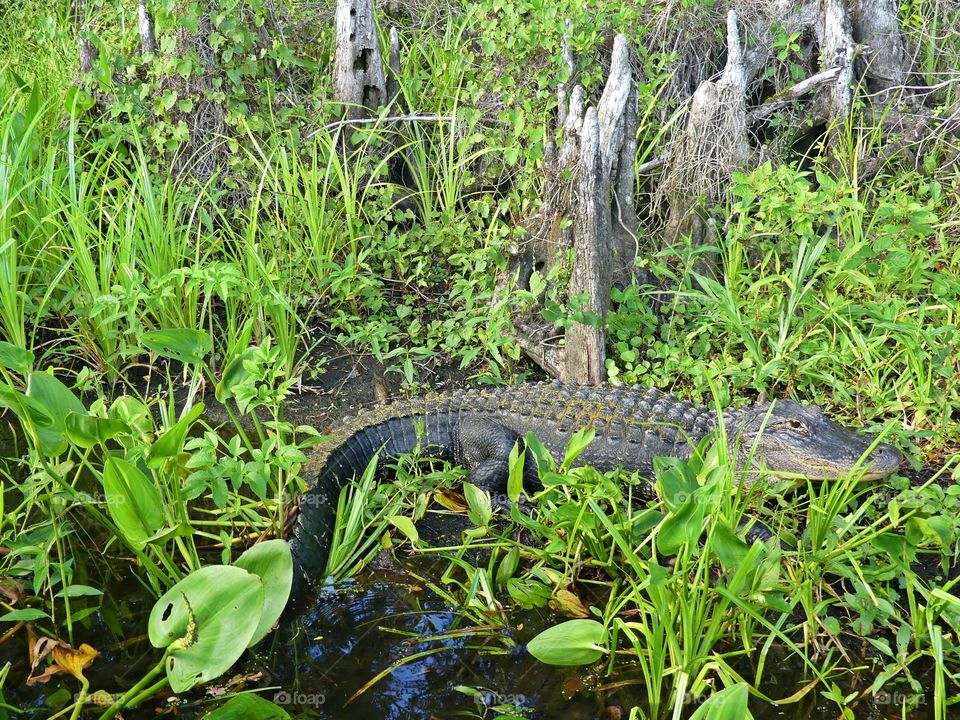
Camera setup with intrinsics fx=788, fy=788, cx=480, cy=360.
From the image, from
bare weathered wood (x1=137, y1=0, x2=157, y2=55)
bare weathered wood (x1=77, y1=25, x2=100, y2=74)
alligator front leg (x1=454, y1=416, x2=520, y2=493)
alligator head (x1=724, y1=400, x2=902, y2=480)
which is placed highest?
bare weathered wood (x1=137, y1=0, x2=157, y2=55)

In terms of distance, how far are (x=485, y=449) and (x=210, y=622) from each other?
5.93 ft

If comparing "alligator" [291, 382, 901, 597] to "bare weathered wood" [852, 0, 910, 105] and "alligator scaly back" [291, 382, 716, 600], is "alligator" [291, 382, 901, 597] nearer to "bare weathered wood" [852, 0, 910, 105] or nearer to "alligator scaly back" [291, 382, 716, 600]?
"alligator scaly back" [291, 382, 716, 600]

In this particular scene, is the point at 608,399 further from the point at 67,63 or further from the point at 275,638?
the point at 67,63

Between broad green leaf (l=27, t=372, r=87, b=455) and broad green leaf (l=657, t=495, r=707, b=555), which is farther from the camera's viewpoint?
broad green leaf (l=27, t=372, r=87, b=455)

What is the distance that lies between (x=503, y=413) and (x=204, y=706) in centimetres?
189

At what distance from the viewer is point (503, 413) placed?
3.83 metres

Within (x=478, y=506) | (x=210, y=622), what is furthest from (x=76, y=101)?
(x=210, y=622)

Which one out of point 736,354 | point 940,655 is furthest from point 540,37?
point 940,655

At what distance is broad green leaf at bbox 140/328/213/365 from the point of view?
2.55 m

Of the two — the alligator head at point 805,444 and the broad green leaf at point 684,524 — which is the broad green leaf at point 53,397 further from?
the alligator head at point 805,444

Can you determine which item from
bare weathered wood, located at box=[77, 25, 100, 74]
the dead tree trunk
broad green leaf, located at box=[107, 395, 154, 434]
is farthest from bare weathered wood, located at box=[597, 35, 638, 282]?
bare weathered wood, located at box=[77, 25, 100, 74]

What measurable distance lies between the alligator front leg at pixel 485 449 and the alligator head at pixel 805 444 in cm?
103

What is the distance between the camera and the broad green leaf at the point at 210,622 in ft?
7.09

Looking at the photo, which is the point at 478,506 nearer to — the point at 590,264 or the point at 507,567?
the point at 507,567
